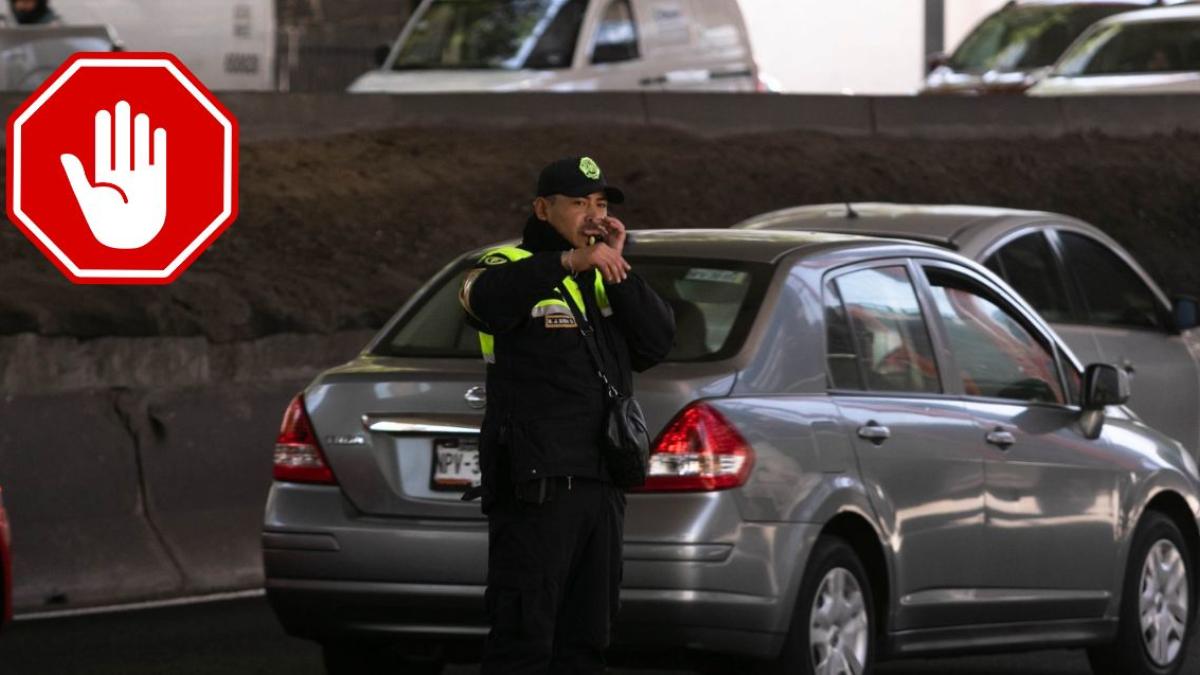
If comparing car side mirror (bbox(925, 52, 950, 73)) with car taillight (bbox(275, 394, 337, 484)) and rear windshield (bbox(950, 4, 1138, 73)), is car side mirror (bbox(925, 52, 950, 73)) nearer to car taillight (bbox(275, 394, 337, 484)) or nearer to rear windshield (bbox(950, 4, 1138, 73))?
rear windshield (bbox(950, 4, 1138, 73))

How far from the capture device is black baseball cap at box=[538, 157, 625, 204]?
712cm

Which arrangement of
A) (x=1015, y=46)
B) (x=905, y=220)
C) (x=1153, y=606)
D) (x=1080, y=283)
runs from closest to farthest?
(x=1153, y=606)
(x=905, y=220)
(x=1080, y=283)
(x=1015, y=46)

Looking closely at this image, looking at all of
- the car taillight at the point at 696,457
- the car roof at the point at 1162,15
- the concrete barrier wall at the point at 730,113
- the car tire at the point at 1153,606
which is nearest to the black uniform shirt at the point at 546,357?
the car taillight at the point at 696,457

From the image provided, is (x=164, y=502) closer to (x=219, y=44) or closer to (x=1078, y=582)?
(x=1078, y=582)

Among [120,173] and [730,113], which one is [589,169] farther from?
[730,113]

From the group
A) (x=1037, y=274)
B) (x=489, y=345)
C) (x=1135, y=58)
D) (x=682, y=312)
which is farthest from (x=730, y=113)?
(x=489, y=345)

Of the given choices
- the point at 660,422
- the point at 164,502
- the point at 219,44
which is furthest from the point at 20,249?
the point at 219,44

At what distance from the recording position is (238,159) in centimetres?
1850

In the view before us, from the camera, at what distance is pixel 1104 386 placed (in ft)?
30.8

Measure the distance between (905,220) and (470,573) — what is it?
4717 mm

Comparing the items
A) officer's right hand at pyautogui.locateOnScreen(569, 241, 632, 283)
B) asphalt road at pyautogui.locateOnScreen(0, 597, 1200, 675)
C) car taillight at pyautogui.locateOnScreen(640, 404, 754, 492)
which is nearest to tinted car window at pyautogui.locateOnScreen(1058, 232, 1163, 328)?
asphalt road at pyautogui.locateOnScreen(0, 597, 1200, 675)

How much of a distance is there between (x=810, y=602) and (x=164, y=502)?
456 cm

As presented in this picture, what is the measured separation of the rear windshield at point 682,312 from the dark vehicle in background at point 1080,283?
11.3 feet

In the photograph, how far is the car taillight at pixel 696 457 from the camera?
780cm
